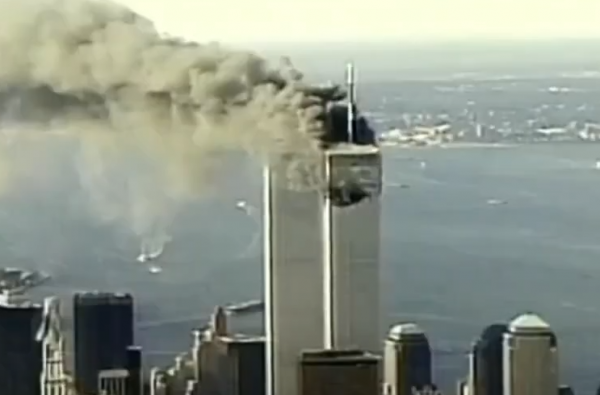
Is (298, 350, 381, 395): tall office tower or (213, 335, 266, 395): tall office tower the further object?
(213, 335, 266, 395): tall office tower

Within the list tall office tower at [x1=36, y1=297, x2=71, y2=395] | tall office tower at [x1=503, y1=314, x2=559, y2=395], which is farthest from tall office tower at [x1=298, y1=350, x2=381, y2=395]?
tall office tower at [x1=36, y1=297, x2=71, y2=395]

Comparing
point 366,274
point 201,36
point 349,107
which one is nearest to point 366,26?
point 349,107

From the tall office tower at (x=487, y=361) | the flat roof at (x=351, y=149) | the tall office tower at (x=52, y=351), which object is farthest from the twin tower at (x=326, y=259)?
the tall office tower at (x=52, y=351)

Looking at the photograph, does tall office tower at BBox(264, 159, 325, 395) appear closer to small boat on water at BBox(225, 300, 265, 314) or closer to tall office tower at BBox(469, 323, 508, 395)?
small boat on water at BBox(225, 300, 265, 314)

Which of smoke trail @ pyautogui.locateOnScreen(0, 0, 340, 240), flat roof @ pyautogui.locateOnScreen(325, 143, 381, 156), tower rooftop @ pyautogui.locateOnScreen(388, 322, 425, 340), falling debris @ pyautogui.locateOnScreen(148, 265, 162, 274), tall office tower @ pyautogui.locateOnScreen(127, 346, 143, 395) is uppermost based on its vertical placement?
smoke trail @ pyautogui.locateOnScreen(0, 0, 340, 240)

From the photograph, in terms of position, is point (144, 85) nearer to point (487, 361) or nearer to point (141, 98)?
point (141, 98)

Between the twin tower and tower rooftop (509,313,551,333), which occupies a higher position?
the twin tower
